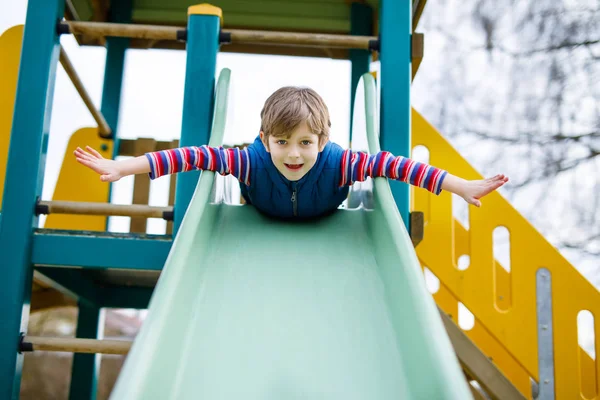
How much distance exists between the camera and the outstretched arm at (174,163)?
1735 mm

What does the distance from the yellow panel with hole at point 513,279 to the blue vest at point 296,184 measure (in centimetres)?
124

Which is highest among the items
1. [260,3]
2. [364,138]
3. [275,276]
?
[260,3]

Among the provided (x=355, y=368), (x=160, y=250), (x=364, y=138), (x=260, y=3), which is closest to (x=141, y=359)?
(x=355, y=368)

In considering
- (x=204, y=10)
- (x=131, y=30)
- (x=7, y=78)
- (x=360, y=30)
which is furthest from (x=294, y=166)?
(x=360, y=30)

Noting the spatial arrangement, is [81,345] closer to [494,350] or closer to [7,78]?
[7,78]

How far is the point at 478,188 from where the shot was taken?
1744mm

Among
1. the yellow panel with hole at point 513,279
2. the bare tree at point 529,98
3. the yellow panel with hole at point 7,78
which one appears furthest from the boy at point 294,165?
the bare tree at point 529,98

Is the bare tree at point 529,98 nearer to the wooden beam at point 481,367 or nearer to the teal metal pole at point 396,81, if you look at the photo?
the wooden beam at point 481,367

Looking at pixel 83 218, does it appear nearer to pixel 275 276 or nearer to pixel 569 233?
pixel 275 276

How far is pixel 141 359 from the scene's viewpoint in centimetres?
112

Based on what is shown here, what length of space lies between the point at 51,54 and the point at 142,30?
1.09 ft

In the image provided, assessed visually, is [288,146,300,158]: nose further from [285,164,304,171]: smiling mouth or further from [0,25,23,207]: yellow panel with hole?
[0,25,23,207]: yellow panel with hole

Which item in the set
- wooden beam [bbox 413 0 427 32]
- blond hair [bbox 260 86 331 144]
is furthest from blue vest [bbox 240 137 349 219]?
wooden beam [bbox 413 0 427 32]

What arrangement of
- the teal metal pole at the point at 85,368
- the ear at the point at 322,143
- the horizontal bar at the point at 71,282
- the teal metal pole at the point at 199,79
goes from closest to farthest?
the ear at the point at 322,143, the teal metal pole at the point at 199,79, the horizontal bar at the point at 71,282, the teal metal pole at the point at 85,368
